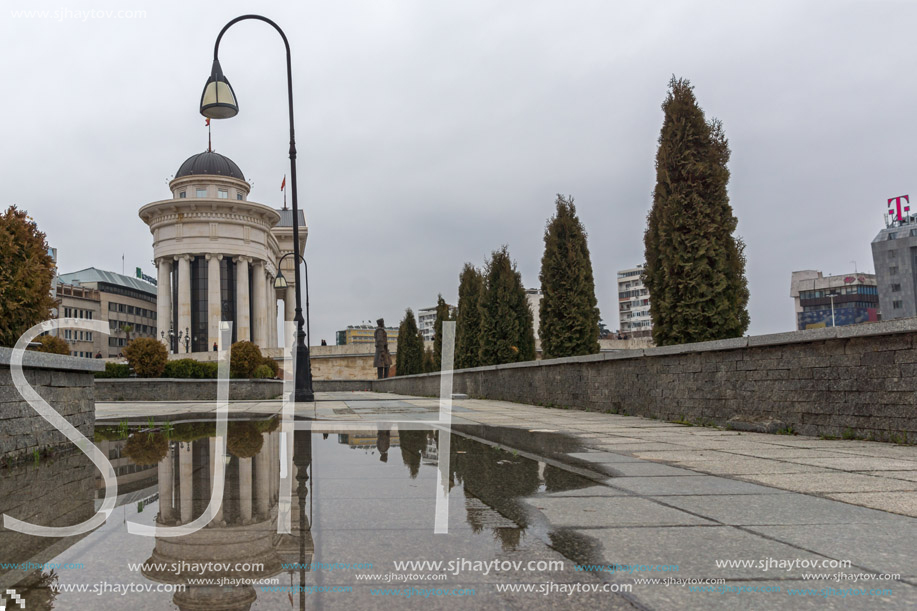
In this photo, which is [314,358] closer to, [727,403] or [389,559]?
[727,403]

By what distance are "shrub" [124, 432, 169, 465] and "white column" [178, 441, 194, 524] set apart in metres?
0.17

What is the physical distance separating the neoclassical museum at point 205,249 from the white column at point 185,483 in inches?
2420

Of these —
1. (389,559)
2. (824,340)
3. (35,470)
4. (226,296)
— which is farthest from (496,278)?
(226,296)

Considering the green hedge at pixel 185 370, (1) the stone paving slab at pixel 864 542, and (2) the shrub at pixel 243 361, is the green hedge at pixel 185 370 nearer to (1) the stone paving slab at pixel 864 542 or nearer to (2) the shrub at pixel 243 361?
(2) the shrub at pixel 243 361

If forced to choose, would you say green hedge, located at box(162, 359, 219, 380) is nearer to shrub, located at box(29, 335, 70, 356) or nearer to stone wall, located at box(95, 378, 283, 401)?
stone wall, located at box(95, 378, 283, 401)

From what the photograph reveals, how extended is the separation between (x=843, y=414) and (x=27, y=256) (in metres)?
10.1

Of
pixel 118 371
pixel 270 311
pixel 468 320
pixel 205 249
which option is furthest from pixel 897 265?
pixel 118 371

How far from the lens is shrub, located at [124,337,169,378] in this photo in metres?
21.8

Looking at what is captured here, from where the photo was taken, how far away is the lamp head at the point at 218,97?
40.5 feet

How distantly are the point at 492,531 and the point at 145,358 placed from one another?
22.0 m

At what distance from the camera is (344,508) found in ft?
10.7

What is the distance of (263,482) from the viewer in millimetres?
3998

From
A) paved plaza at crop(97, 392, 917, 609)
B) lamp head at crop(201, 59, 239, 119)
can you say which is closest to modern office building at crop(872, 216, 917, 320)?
lamp head at crop(201, 59, 239, 119)

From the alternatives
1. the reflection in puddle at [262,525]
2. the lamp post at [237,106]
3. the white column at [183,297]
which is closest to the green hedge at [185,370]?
the lamp post at [237,106]
